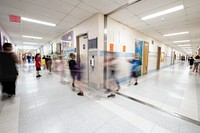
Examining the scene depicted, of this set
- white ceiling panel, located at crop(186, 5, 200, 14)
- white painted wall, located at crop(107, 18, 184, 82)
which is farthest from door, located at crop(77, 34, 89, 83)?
white ceiling panel, located at crop(186, 5, 200, 14)

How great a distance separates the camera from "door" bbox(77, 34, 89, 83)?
14.3 feet

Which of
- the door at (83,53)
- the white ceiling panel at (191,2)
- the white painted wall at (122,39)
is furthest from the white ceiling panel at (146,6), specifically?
the door at (83,53)

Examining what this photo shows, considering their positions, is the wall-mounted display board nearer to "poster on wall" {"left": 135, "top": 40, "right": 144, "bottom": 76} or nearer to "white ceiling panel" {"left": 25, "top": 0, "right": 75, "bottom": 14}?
"white ceiling panel" {"left": 25, "top": 0, "right": 75, "bottom": 14}

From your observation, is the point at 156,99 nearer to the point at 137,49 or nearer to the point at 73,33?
the point at 137,49

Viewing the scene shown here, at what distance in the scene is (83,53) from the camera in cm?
461

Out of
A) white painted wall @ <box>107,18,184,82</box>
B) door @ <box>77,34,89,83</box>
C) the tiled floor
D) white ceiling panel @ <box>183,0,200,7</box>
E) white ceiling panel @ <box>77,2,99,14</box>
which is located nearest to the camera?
the tiled floor

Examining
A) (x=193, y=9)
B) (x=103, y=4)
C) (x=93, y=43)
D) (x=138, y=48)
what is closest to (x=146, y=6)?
(x=103, y=4)

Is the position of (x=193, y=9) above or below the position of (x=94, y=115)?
above

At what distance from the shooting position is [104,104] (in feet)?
8.40

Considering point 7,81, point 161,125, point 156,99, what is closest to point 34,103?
point 7,81

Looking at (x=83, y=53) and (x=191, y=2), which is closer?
(x=191, y=2)

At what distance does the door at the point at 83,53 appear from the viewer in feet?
14.3

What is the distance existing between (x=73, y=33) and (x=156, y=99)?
16.6 ft

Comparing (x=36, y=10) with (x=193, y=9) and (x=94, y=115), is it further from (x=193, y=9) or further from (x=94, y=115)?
(x=193, y=9)
